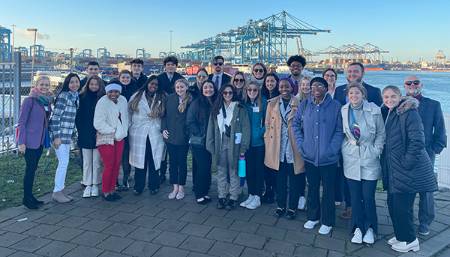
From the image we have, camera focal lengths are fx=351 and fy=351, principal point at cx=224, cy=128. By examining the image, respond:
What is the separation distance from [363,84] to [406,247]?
5.74 feet

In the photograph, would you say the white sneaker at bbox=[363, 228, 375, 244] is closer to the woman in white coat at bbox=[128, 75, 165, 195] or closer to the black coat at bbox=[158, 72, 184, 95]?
the woman in white coat at bbox=[128, 75, 165, 195]

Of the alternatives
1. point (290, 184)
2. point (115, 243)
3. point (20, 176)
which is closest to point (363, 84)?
point (290, 184)

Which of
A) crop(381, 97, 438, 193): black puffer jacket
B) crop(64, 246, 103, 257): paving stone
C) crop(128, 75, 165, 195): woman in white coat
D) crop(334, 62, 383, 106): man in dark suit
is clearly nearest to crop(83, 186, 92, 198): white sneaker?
crop(128, 75, 165, 195): woman in white coat

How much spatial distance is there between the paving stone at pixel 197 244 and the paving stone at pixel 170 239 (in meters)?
0.06

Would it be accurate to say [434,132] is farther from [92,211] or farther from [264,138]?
[92,211]

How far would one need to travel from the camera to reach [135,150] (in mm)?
4816

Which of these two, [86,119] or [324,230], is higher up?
[86,119]

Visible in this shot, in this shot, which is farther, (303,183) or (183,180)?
(183,180)

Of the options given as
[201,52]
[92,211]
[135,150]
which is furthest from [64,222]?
[201,52]

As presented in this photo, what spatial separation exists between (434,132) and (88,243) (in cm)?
368

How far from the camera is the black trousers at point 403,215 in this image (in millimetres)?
3297

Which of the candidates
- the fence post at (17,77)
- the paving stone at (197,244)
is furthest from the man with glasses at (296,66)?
the fence post at (17,77)

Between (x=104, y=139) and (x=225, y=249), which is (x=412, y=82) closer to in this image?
(x=225, y=249)

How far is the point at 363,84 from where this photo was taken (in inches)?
156
